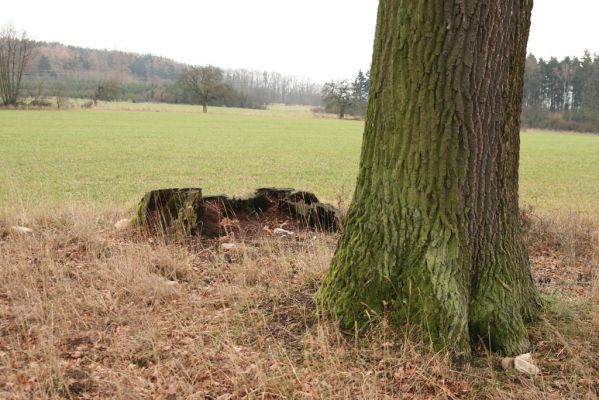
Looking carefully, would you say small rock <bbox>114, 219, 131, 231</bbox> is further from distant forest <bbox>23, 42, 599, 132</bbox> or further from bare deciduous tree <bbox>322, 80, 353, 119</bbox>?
bare deciduous tree <bbox>322, 80, 353, 119</bbox>

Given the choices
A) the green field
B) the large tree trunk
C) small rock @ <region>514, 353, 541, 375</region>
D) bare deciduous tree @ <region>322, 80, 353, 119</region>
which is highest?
bare deciduous tree @ <region>322, 80, 353, 119</region>

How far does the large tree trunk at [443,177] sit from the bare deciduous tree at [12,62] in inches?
3279

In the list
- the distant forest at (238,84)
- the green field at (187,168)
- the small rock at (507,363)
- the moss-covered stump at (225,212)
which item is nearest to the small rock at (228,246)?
the moss-covered stump at (225,212)

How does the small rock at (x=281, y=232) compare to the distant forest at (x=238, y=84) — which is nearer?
the small rock at (x=281, y=232)

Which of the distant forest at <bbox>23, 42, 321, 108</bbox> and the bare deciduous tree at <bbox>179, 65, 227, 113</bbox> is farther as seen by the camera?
the distant forest at <bbox>23, 42, 321, 108</bbox>

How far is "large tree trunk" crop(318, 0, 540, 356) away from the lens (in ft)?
10.7

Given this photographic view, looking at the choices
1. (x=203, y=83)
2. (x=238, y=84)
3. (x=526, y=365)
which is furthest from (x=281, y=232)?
(x=238, y=84)

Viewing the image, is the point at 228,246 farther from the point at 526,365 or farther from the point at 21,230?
the point at 526,365

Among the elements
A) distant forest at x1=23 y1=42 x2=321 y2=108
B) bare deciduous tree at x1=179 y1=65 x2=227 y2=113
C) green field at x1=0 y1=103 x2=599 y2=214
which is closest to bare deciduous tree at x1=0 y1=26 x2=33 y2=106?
distant forest at x1=23 y1=42 x2=321 y2=108

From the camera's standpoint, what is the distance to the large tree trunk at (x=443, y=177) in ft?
10.7

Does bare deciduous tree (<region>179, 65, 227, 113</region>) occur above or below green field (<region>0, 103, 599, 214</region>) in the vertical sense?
above

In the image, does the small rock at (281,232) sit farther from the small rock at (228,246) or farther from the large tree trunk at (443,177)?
the large tree trunk at (443,177)

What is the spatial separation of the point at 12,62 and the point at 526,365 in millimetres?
94819

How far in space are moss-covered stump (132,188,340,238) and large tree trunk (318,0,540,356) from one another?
2821mm
